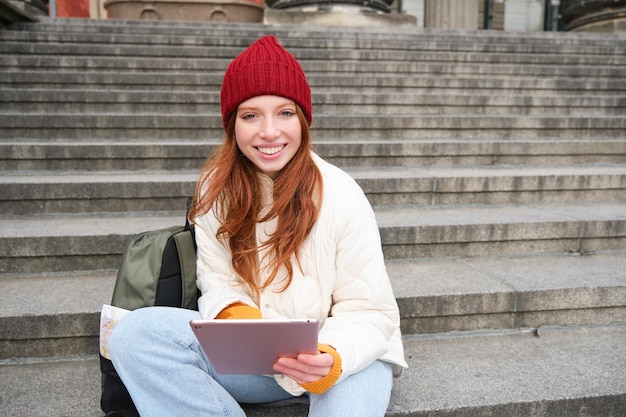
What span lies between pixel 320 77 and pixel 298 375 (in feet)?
13.8

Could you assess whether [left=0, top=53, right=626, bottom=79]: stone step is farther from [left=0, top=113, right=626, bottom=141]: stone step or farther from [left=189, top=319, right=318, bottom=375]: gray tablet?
[left=189, top=319, right=318, bottom=375]: gray tablet

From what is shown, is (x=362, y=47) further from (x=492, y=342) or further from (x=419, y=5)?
(x=419, y=5)

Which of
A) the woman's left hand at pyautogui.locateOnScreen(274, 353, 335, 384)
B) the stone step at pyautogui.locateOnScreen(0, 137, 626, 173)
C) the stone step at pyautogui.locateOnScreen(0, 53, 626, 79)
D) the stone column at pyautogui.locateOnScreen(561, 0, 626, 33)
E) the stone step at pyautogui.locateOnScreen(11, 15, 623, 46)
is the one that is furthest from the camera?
the stone column at pyautogui.locateOnScreen(561, 0, 626, 33)

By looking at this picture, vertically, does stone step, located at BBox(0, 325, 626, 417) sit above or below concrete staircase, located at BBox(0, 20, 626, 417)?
below

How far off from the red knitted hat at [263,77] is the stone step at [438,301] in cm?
124

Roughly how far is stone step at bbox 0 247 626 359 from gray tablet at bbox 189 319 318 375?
3.72 feet

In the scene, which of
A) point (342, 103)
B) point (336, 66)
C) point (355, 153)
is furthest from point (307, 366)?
point (336, 66)

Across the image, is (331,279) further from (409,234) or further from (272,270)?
(409,234)

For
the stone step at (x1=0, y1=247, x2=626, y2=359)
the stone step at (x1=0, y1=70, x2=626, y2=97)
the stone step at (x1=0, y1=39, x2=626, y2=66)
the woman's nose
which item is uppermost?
the stone step at (x1=0, y1=39, x2=626, y2=66)

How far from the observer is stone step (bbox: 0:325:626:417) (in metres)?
1.86

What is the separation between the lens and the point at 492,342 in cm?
238

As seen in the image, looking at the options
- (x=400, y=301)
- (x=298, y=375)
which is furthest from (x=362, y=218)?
(x=400, y=301)

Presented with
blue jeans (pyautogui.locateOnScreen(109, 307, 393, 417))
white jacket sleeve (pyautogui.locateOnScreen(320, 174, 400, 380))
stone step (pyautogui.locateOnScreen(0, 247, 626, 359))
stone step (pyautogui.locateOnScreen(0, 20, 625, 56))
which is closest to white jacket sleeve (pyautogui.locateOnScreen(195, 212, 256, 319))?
blue jeans (pyautogui.locateOnScreen(109, 307, 393, 417))

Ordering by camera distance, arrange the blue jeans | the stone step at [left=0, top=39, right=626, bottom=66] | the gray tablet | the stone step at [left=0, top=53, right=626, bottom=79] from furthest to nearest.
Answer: the stone step at [left=0, top=39, right=626, bottom=66] < the stone step at [left=0, top=53, right=626, bottom=79] < the blue jeans < the gray tablet
